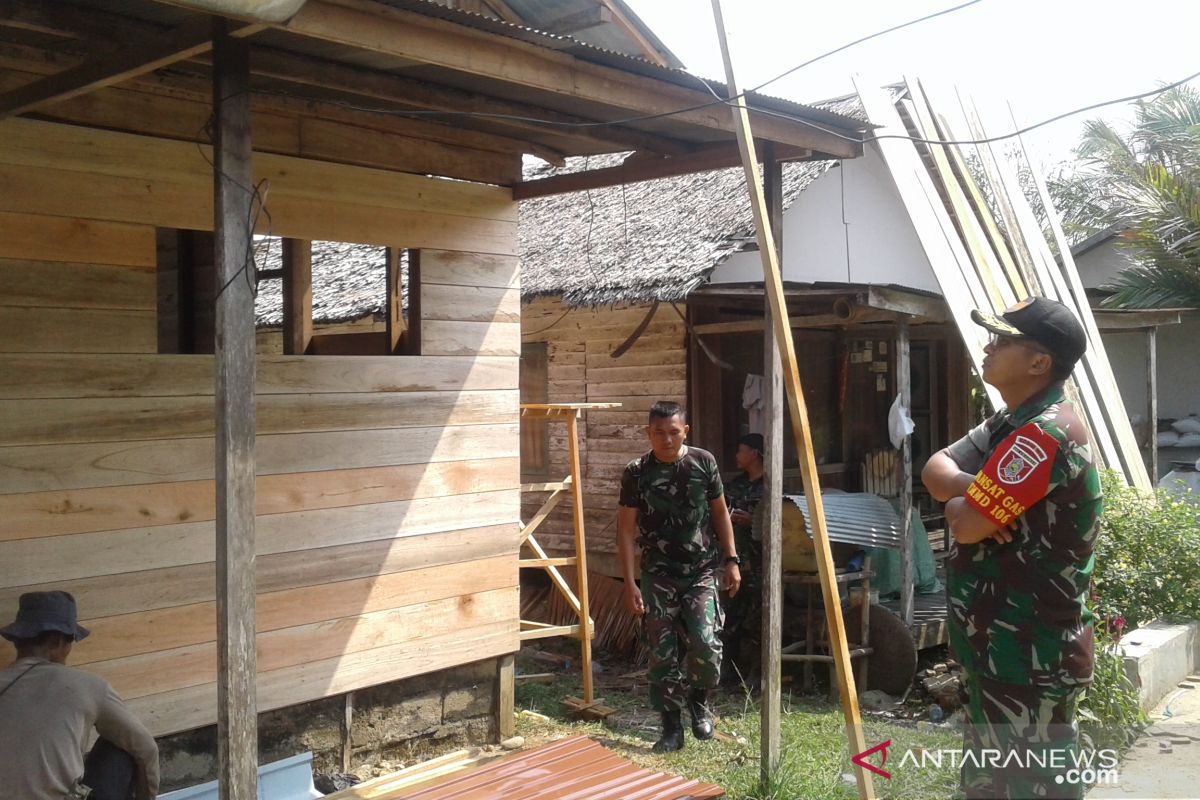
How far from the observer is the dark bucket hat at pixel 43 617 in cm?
352

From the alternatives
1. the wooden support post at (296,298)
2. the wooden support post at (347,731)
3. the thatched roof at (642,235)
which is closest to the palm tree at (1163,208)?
the thatched roof at (642,235)

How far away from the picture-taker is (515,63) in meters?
3.91

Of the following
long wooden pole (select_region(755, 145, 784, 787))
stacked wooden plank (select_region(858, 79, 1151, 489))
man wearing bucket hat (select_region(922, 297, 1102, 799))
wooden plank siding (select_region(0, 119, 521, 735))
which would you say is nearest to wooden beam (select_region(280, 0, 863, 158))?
long wooden pole (select_region(755, 145, 784, 787))

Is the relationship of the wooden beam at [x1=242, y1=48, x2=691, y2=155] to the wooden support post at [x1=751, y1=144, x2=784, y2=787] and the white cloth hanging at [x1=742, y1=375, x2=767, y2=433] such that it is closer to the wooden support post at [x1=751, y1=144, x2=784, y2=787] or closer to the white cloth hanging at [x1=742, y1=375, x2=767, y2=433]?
the wooden support post at [x1=751, y1=144, x2=784, y2=787]

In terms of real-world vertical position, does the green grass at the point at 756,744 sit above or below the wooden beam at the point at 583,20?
below

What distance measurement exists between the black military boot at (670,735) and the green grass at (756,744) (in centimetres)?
5

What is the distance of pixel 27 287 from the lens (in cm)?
421

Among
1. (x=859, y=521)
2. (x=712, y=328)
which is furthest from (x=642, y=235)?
(x=859, y=521)

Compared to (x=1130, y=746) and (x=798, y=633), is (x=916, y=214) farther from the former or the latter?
(x=1130, y=746)

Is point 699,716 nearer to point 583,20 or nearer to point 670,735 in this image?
point 670,735

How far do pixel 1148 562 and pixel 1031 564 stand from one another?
4.10 metres

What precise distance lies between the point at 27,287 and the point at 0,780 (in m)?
1.94

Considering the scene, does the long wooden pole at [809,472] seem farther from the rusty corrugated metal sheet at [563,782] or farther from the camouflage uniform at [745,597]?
the camouflage uniform at [745,597]

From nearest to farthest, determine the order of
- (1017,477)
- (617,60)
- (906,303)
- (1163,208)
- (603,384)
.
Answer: (1017,477)
(617,60)
(906,303)
(603,384)
(1163,208)
